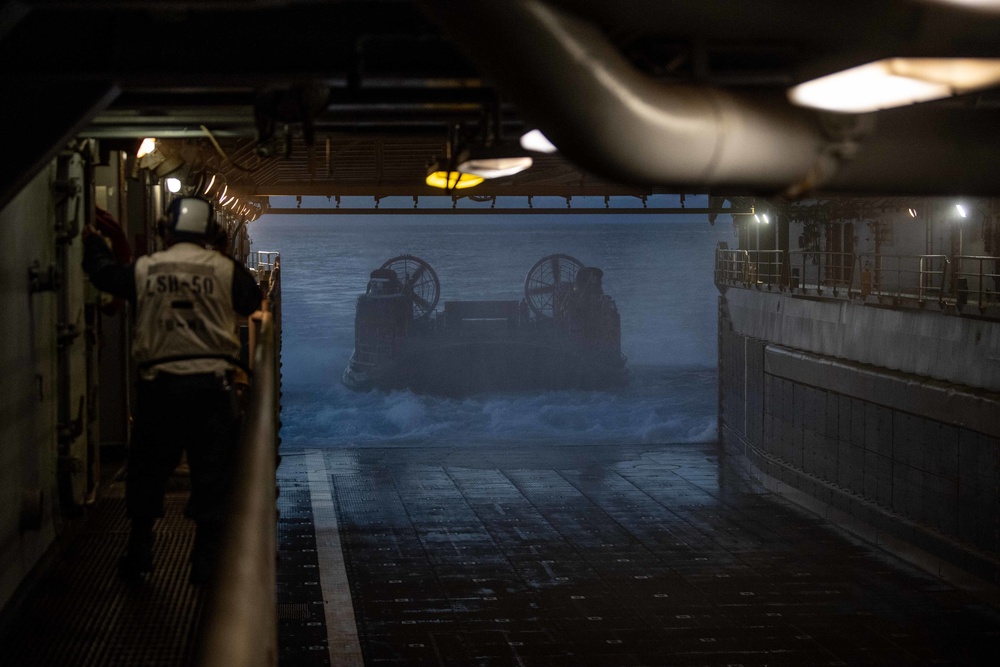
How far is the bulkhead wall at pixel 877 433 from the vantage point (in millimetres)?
15484

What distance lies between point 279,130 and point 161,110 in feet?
2.74

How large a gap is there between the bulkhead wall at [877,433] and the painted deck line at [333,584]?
9.32 m

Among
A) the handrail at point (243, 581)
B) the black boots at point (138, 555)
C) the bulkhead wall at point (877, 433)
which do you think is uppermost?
the handrail at point (243, 581)

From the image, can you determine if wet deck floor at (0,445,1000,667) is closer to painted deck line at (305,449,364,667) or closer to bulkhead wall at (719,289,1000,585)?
painted deck line at (305,449,364,667)

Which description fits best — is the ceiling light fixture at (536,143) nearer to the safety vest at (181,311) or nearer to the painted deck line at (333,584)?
the safety vest at (181,311)

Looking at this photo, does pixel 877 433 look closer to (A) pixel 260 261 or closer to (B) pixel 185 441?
(A) pixel 260 261

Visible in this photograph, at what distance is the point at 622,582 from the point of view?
14922 millimetres

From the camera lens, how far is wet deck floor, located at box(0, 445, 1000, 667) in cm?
534

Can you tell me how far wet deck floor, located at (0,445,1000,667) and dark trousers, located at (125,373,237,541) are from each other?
435mm

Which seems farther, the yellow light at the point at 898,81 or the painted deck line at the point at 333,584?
the painted deck line at the point at 333,584

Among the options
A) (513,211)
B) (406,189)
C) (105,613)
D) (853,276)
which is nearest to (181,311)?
(105,613)

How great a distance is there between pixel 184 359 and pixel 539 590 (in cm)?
1016

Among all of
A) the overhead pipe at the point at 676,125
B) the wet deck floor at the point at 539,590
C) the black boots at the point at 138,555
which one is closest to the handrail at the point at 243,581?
the overhead pipe at the point at 676,125

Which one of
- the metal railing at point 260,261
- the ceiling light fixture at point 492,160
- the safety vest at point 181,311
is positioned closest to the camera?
the safety vest at point 181,311
